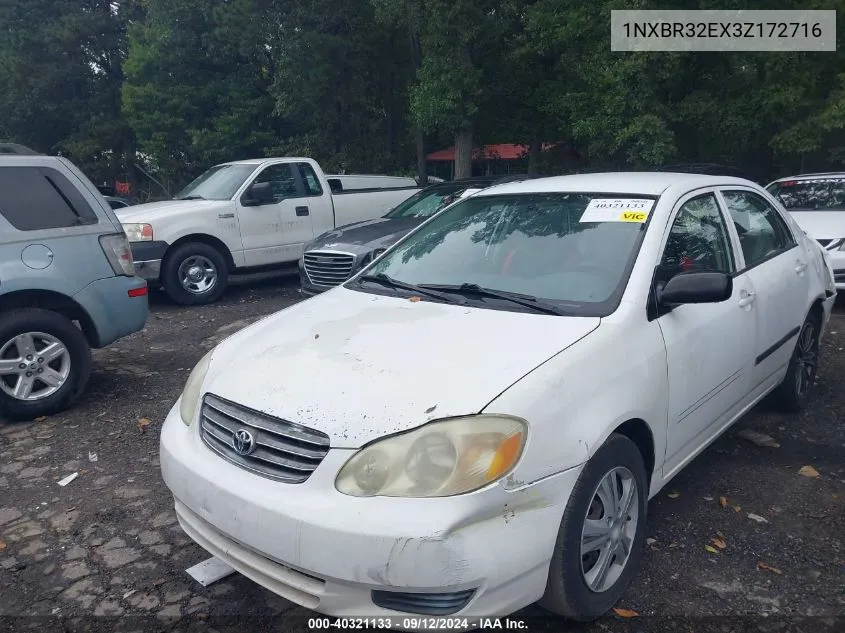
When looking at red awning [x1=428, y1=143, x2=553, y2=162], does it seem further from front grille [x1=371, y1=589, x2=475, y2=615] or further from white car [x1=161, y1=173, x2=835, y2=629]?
front grille [x1=371, y1=589, x2=475, y2=615]

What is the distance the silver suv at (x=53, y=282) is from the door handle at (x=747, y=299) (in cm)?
429

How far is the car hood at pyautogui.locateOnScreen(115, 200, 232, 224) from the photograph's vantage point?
872 centimetres

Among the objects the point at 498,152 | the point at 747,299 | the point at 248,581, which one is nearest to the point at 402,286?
the point at 248,581

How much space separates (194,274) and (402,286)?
622 cm

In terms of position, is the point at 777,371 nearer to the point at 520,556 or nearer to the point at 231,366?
the point at 520,556

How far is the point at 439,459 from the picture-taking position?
222 cm

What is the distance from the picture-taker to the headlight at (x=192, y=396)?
287cm

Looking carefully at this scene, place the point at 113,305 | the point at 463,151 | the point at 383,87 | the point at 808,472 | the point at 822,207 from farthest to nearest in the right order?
the point at 383,87 < the point at 463,151 < the point at 822,207 < the point at 113,305 < the point at 808,472

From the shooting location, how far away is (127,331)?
5.46 m

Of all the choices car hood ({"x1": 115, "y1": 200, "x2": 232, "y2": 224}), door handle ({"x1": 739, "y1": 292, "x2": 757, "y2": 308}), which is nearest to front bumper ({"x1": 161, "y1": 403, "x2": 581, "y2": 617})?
door handle ({"x1": 739, "y1": 292, "x2": 757, "y2": 308})

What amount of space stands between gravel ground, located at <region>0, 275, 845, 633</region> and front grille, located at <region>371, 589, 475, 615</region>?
0.63 meters

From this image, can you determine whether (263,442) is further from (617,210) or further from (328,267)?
(328,267)

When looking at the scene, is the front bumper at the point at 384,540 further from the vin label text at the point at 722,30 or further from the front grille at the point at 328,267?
the vin label text at the point at 722,30

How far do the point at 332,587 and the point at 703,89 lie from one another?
16.2 metres
